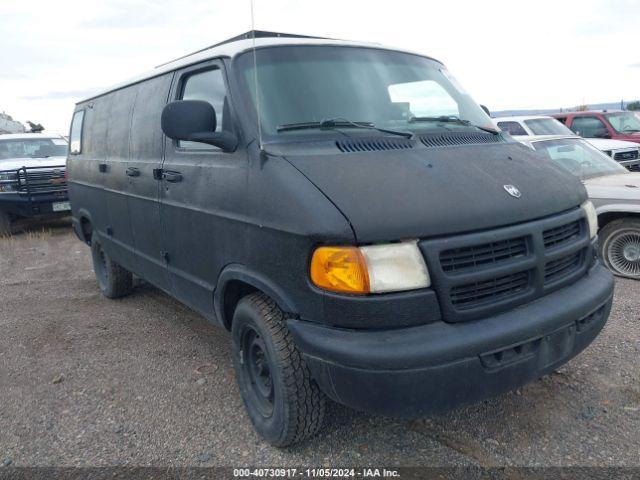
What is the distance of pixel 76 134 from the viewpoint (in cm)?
621

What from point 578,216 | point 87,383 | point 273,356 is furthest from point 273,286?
point 87,383

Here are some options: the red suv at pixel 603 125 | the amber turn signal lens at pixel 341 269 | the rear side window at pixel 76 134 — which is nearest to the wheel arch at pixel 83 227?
the rear side window at pixel 76 134

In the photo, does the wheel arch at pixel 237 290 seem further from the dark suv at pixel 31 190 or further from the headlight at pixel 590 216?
the dark suv at pixel 31 190

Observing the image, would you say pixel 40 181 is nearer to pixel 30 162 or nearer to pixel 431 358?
pixel 30 162

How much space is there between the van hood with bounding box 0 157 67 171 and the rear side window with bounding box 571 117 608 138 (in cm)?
1117

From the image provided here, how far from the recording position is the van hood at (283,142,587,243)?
2398 mm

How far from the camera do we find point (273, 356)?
2725mm

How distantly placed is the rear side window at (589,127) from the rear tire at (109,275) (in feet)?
35.2

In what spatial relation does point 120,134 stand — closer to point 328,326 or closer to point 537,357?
point 328,326

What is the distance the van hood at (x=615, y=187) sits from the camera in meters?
5.52

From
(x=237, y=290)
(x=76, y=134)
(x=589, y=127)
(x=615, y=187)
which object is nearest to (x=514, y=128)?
(x=589, y=127)

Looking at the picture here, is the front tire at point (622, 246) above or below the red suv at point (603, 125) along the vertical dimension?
below

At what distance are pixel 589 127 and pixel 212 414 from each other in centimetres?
1194

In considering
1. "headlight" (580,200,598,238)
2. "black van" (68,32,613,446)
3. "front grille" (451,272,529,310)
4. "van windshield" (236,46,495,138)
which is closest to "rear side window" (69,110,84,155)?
"black van" (68,32,613,446)
